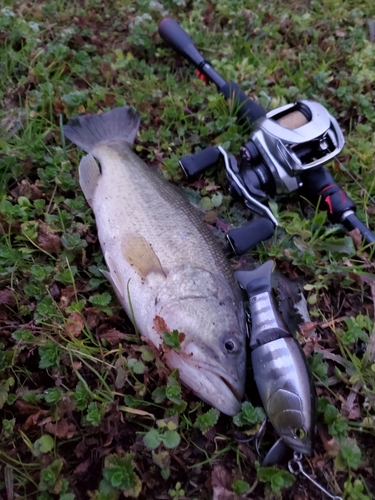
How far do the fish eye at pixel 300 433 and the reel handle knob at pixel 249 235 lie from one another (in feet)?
3.58

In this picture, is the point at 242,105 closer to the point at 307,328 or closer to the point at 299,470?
the point at 307,328

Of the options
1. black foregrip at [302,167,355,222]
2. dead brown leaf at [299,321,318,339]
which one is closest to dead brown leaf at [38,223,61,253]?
dead brown leaf at [299,321,318,339]

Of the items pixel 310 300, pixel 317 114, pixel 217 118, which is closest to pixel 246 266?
pixel 310 300

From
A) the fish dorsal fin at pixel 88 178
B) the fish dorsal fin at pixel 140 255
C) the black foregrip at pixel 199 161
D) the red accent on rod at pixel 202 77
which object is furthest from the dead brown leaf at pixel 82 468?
the red accent on rod at pixel 202 77

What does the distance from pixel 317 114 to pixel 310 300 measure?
1.21 metres

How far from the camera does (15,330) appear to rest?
248 centimetres

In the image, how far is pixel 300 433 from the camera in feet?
6.74

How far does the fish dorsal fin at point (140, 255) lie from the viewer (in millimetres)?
2457

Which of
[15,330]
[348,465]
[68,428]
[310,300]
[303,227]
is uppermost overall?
[15,330]

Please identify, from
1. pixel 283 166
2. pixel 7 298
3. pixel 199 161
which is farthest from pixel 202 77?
pixel 7 298

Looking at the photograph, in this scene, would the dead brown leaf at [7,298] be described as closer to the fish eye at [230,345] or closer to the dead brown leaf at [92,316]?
the dead brown leaf at [92,316]

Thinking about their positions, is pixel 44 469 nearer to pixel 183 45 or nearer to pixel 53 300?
pixel 53 300

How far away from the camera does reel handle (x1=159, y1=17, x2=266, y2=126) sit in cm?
342

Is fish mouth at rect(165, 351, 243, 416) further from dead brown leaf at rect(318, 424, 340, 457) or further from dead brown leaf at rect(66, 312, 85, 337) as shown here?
dead brown leaf at rect(66, 312, 85, 337)
